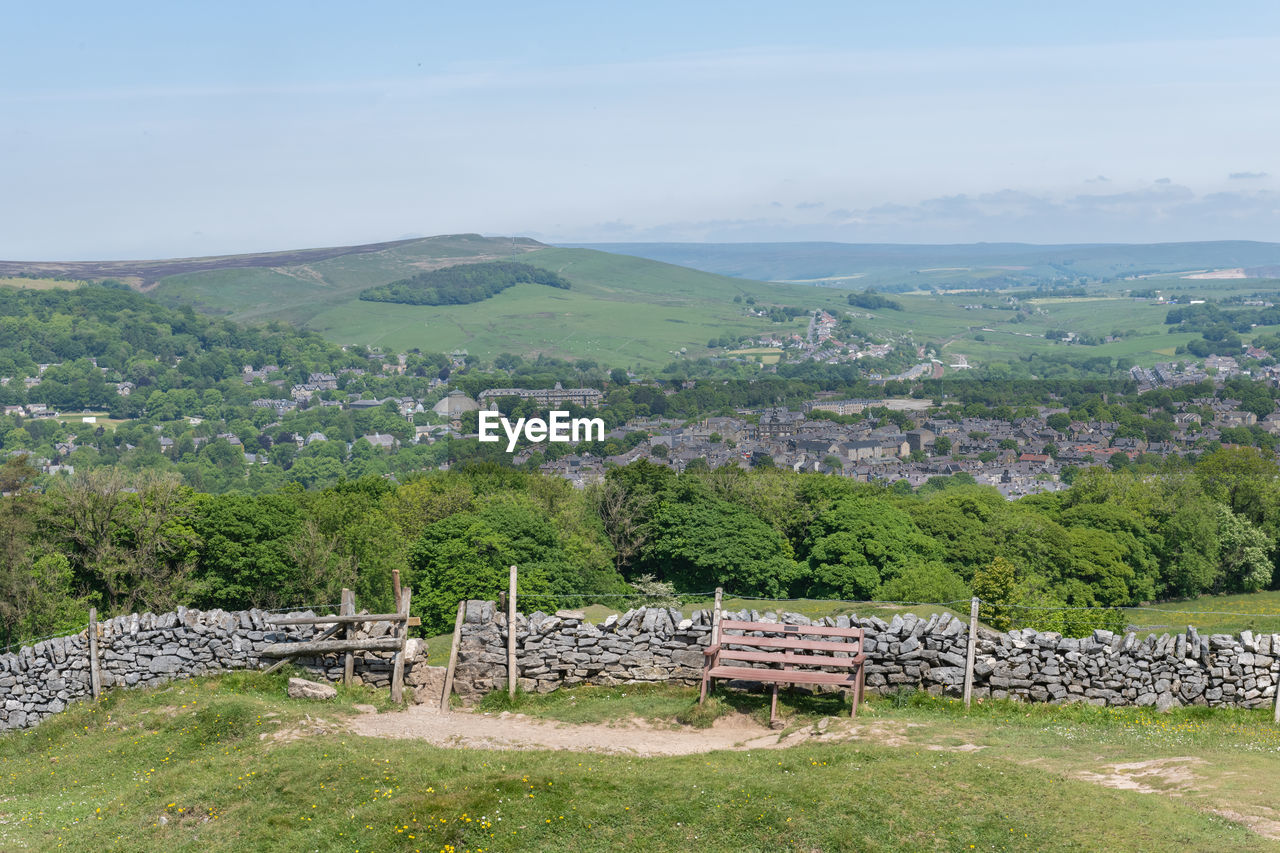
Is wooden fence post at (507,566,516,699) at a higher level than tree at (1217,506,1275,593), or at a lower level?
higher

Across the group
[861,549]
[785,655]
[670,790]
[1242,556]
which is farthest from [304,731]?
[1242,556]

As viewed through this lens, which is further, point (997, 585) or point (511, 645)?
point (997, 585)

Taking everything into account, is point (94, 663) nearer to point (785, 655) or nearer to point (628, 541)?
point (785, 655)

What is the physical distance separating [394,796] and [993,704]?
398 inches

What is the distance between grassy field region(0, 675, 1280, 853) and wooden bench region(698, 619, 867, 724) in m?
0.66

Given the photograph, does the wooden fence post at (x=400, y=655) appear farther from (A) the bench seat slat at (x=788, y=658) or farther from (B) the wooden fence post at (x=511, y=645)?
(A) the bench seat slat at (x=788, y=658)

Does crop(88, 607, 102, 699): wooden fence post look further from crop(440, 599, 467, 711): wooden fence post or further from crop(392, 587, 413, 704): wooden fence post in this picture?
crop(440, 599, 467, 711): wooden fence post

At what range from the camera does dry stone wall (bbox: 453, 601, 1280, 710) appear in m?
18.3

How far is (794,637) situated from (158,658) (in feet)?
37.9

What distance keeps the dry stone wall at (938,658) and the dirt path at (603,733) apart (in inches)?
63.2

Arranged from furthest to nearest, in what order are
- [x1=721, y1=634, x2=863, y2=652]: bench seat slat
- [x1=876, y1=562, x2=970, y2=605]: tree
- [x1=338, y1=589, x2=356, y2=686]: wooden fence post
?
[x1=876, y1=562, x2=970, y2=605]: tree → [x1=338, y1=589, x2=356, y2=686]: wooden fence post → [x1=721, y1=634, x2=863, y2=652]: bench seat slat

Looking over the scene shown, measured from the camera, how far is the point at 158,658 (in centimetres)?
2009

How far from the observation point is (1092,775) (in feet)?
45.8

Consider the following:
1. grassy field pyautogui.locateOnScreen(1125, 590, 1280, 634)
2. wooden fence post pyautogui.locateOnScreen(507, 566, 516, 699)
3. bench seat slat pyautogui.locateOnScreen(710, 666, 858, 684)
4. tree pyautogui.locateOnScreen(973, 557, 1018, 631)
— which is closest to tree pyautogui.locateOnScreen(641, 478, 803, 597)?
tree pyautogui.locateOnScreen(973, 557, 1018, 631)
